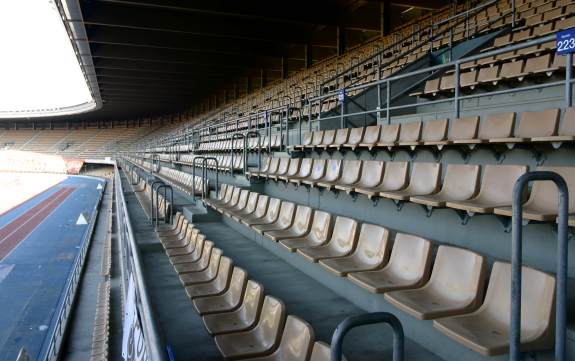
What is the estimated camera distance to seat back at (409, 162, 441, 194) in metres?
2.99

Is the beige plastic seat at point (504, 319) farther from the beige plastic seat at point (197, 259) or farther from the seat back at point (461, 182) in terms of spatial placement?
the beige plastic seat at point (197, 259)

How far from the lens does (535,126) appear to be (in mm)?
2770

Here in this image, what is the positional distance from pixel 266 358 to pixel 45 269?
11529 mm

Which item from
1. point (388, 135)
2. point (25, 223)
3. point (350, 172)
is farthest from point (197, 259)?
point (25, 223)

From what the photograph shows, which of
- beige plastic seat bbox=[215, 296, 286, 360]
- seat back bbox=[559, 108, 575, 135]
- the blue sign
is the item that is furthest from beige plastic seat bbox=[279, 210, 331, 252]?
the blue sign

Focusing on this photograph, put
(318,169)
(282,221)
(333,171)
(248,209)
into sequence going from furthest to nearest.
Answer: (248,209) < (318,169) < (333,171) < (282,221)

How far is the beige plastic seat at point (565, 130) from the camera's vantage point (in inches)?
93.3

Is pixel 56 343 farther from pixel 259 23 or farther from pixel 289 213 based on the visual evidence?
pixel 259 23

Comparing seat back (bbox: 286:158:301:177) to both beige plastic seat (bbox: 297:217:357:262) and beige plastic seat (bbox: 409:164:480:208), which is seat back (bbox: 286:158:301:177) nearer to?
beige plastic seat (bbox: 297:217:357:262)

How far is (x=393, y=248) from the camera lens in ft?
8.45

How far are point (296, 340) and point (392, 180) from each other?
1.80 meters

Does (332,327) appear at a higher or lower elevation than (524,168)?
lower

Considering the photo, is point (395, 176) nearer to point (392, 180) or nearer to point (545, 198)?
point (392, 180)

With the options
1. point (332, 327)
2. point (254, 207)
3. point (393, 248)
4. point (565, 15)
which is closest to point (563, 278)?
point (393, 248)
